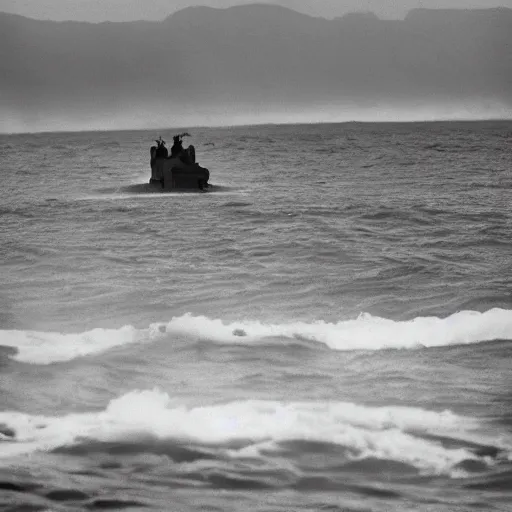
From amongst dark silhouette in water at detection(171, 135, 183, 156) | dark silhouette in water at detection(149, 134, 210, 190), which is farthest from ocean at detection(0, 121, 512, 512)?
dark silhouette in water at detection(149, 134, 210, 190)

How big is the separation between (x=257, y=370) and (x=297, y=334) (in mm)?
1836

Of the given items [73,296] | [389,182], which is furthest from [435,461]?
[389,182]

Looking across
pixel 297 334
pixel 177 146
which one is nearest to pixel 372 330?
pixel 297 334

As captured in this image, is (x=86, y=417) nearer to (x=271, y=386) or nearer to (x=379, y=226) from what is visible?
(x=271, y=386)

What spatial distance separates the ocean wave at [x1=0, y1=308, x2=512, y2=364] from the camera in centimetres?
1097

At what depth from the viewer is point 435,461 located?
7.14m

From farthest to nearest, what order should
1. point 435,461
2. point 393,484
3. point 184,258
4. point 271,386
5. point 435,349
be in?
point 184,258, point 435,349, point 271,386, point 435,461, point 393,484

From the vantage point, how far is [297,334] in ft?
38.0

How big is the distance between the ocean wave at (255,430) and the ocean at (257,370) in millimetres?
24

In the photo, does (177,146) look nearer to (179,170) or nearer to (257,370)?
(179,170)

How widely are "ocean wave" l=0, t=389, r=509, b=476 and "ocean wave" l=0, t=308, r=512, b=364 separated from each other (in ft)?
7.99

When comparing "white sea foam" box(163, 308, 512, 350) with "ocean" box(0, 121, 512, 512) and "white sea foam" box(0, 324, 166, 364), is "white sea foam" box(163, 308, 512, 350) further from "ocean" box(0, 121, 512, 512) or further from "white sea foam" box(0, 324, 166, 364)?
"white sea foam" box(0, 324, 166, 364)

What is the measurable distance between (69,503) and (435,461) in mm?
3186

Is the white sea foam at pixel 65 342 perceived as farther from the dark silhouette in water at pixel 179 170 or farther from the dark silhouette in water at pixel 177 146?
the dark silhouette in water at pixel 179 170
